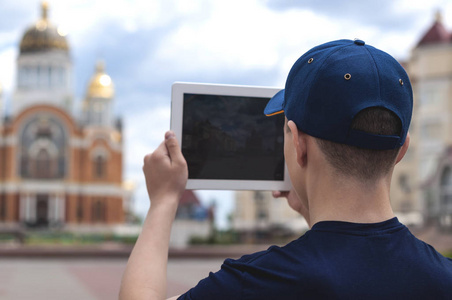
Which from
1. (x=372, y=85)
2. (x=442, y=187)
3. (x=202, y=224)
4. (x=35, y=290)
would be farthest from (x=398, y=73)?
(x=442, y=187)

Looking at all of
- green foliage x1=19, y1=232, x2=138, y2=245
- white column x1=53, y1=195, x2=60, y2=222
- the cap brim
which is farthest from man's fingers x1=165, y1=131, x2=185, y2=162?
white column x1=53, y1=195, x2=60, y2=222

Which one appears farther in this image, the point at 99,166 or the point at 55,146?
the point at 99,166

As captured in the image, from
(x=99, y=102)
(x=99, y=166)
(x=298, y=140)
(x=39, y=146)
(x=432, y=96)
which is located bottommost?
(x=99, y=166)

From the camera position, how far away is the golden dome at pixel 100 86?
5494cm

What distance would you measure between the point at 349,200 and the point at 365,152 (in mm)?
97

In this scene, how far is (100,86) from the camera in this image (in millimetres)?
55188

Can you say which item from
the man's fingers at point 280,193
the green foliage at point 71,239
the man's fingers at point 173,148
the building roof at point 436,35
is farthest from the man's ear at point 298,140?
the building roof at point 436,35

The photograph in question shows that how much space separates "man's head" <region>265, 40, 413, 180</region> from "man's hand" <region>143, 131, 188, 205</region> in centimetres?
27

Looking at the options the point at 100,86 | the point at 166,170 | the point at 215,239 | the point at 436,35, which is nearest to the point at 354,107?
Answer: the point at 166,170

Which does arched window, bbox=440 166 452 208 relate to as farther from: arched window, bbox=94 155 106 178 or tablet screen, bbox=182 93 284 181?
tablet screen, bbox=182 93 284 181

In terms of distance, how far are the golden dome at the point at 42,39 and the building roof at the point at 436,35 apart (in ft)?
94.8

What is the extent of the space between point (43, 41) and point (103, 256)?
3434 centimetres

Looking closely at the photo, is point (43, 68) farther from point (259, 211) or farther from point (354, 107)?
point (354, 107)

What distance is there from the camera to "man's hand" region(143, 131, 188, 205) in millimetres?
1430
